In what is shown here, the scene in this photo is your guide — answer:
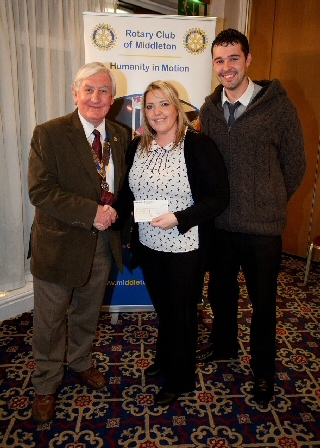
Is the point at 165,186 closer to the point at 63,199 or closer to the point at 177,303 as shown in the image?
the point at 63,199

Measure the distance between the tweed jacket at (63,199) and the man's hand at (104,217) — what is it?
27mm

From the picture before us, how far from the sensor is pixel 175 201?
1873 millimetres

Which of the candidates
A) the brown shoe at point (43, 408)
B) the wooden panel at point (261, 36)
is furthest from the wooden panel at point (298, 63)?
the brown shoe at point (43, 408)

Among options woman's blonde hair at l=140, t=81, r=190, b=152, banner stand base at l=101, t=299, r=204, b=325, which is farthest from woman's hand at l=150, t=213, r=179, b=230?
banner stand base at l=101, t=299, r=204, b=325

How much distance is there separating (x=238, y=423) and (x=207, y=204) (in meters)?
1.22

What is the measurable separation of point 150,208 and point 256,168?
0.62 metres

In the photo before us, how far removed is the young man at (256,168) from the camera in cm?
196

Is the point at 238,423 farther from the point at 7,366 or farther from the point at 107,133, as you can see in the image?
the point at 107,133

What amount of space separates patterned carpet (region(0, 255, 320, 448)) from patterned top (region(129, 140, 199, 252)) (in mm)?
961

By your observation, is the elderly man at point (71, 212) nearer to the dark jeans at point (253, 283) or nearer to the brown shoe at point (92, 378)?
the brown shoe at point (92, 378)

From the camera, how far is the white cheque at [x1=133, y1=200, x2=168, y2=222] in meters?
1.80

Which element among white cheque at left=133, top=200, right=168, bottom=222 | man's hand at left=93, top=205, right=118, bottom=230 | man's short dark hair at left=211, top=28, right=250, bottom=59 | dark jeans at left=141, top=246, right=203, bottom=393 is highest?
man's short dark hair at left=211, top=28, right=250, bottom=59

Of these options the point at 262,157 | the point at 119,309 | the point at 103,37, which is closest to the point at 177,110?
the point at 262,157

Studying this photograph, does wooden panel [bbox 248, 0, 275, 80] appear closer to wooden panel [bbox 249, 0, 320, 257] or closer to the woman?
wooden panel [bbox 249, 0, 320, 257]
